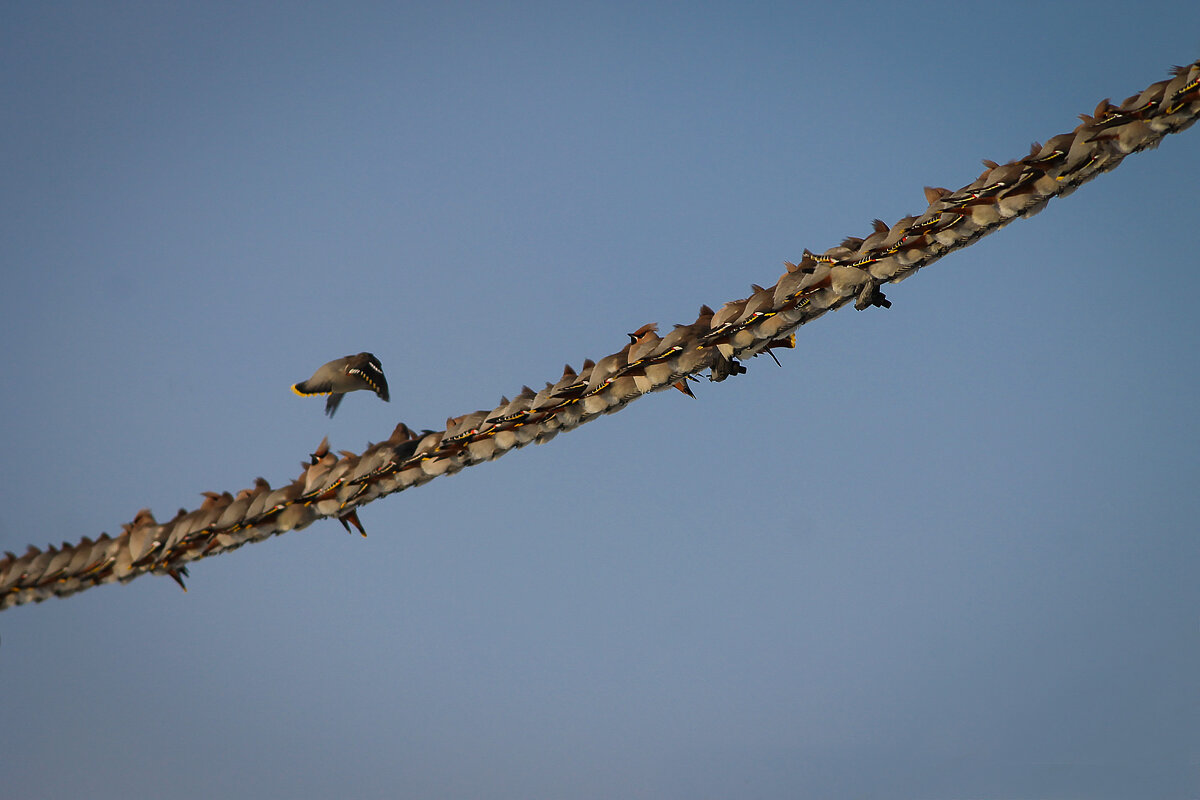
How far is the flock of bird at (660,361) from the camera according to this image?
560 cm

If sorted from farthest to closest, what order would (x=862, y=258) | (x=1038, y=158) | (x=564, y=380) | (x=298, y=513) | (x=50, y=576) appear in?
(x=50, y=576) < (x=298, y=513) < (x=564, y=380) < (x=862, y=258) < (x=1038, y=158)

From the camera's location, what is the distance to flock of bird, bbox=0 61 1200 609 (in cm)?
560

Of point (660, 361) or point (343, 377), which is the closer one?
point (660, 361)

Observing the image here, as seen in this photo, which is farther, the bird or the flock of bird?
the bird

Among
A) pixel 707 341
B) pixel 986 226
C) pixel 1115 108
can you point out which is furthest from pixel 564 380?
pixel 1115 108

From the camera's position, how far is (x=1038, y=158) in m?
5.61

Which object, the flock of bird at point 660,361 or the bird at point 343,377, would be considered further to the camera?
the bird at point 343,377

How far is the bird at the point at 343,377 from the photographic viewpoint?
297 inches

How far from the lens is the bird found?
24.7ft

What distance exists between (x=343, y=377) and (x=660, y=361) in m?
2.87

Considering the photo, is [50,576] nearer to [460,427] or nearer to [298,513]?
[298,513]

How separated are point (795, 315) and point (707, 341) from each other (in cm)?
60

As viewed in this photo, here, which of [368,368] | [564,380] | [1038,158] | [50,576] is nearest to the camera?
[1038,158]

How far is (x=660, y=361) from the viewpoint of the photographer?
20.4ft
